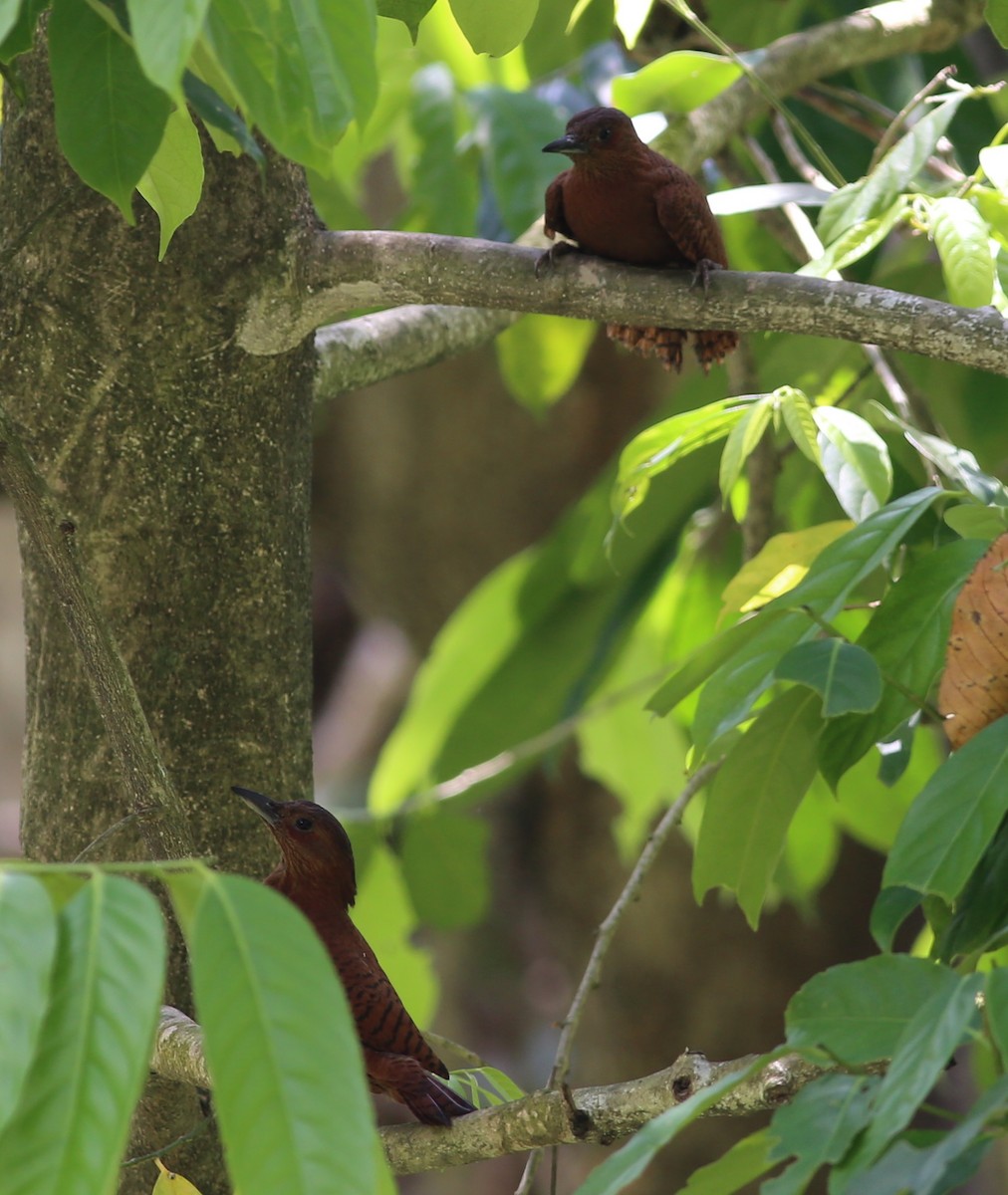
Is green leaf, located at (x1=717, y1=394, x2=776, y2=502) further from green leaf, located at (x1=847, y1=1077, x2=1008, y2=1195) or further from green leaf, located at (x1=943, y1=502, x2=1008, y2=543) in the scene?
green leaf, located at (x1=847, y1=1077, x2=1008, y2=1195)

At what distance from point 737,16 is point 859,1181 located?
97.6 inches

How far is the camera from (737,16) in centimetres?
278

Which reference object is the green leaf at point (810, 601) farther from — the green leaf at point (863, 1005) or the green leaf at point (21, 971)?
the green leaf at point (21, 971)

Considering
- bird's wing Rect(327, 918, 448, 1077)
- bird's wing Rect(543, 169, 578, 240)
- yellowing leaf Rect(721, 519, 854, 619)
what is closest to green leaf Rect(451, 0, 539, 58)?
bird's wing Rect(543, 169, 578, 240)

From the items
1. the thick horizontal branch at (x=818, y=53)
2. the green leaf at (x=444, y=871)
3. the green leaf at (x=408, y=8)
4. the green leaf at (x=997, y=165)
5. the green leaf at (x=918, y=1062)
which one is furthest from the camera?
the green leaf at (x=444, y=871)

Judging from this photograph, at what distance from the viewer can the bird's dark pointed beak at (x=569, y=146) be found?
1.75 meters

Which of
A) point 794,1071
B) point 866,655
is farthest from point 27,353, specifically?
point 794,1071

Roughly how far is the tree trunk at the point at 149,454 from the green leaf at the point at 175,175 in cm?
27

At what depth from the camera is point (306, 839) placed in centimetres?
147

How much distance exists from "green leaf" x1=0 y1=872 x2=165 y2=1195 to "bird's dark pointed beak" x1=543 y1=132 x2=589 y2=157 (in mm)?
1288

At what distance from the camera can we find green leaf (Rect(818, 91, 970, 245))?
1383mm

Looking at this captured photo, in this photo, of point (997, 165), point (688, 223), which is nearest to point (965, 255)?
point (997, 165)

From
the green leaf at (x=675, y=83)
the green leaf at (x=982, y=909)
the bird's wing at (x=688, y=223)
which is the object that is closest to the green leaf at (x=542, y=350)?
the green leaf at (x=675, y=83)

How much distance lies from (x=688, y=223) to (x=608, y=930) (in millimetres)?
748
